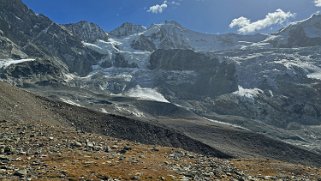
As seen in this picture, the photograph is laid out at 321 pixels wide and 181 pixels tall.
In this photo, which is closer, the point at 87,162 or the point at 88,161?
the point at 87,162

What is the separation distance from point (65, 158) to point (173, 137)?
498 feet

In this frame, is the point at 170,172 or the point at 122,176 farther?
the point at 170,172

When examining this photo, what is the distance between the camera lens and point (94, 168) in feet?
135

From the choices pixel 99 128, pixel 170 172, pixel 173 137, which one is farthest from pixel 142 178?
pixel 173 137

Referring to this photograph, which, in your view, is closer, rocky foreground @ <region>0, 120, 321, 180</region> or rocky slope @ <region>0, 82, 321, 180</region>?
rocky foreground @ <region>0, 120, 321, 180</region>

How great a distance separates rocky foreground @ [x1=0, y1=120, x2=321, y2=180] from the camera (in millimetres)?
38062

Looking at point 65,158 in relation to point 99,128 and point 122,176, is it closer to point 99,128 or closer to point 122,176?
point 122,176

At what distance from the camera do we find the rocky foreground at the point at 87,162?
38.1m

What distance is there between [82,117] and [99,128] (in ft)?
22.5

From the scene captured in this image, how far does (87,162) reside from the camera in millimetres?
43469

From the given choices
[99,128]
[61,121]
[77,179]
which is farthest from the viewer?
[99,128]

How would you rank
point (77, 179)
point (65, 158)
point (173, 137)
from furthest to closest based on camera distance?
point (173, 137) → point (65, 158) → point (77, 179)

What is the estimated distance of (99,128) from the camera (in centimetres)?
16675

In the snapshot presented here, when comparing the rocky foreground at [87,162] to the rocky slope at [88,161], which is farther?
the rocky slope at [88,161]
